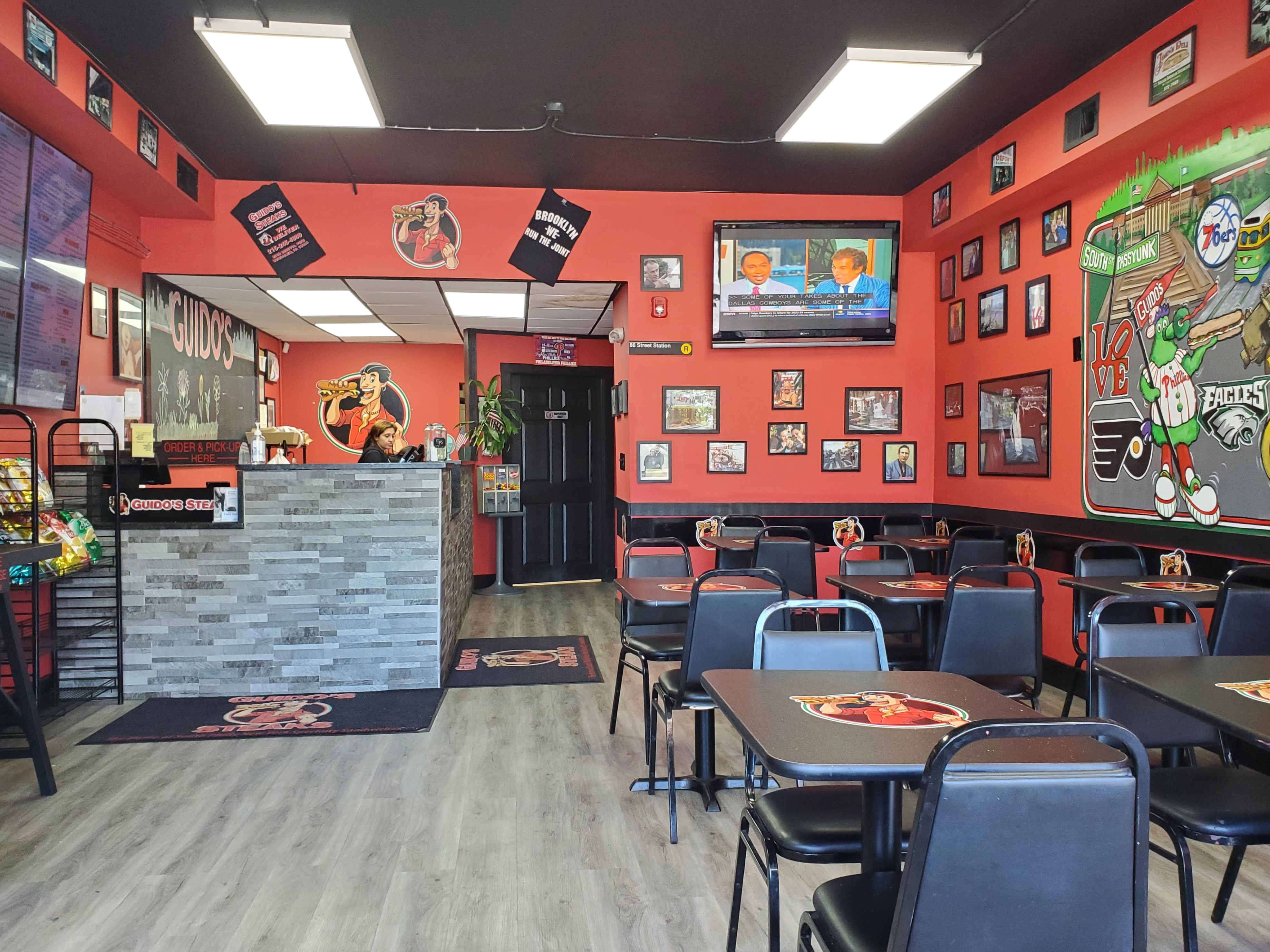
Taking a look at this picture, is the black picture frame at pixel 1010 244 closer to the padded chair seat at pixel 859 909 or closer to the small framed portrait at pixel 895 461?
the small framed portrait at pixel 895 461

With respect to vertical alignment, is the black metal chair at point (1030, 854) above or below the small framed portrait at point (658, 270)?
below

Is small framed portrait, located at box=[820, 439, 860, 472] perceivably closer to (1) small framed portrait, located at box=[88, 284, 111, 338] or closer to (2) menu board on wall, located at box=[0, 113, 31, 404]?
(1) small framed portrait, located at box=[88, 284, 111, 338]

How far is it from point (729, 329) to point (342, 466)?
9.39 ft

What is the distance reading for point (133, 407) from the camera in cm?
530

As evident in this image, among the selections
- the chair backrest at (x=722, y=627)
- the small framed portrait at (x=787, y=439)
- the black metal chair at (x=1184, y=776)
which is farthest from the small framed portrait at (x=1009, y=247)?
the chair backrest at (x=722, y=627)

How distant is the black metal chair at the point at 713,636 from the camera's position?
2.79 m

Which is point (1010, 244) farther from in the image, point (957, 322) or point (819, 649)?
point (819, 649)

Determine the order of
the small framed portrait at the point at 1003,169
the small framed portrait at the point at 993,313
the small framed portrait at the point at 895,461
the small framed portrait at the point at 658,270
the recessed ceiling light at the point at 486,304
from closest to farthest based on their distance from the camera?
the small framed portrait at the point at 1003,169 → the small framed portrait at the point at 993,313 → the small framed portrait at the point at 658,270 → the small framed portrait at the point at 895,461 → the recessed ceiling light at the point at 486,304

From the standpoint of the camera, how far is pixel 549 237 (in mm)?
5957

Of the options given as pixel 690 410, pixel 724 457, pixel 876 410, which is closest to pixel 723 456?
pixel 724 457

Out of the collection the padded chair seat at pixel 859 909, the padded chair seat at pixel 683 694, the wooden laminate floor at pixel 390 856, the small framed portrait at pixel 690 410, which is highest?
the small framed portrait at pixel 690 410

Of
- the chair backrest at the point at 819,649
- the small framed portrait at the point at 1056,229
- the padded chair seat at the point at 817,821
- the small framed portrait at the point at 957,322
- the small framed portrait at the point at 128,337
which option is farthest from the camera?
the small framed portrait at the point at 957,322

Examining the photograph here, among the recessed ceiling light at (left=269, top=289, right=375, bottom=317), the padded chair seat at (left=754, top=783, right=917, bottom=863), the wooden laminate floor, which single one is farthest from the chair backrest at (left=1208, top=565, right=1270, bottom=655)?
the recessed ceiling light at (left=269, top=289, right=375, bottom=317)

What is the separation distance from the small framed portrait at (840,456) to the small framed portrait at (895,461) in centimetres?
20
